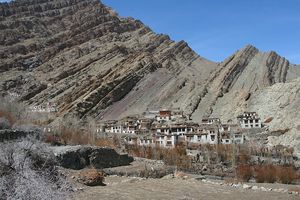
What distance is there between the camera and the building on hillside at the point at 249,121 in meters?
108

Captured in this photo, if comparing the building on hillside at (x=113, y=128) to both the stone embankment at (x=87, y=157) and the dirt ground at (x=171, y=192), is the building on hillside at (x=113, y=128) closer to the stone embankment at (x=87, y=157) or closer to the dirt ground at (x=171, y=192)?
the stone embankment at (x=87, y=157)

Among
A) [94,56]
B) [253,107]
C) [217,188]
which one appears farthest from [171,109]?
[217,188]

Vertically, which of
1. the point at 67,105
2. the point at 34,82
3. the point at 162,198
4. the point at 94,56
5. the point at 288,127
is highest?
the point at 94,56

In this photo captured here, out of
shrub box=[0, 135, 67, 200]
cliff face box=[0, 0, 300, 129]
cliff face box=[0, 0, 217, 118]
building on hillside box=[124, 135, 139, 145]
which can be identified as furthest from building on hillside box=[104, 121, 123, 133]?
shrub box=[0, 135, 67, 200]

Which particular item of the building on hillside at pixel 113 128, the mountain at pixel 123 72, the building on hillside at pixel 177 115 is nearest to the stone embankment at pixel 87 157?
the mountain at pixel 123 72

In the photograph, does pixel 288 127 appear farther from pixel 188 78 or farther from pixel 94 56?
pixel 94 56

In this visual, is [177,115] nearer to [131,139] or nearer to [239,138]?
[131,139]

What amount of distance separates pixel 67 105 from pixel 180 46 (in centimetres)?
7316

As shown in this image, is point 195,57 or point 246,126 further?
point 195,57

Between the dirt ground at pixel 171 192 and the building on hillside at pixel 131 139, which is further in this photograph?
the building on hillside at pixel 131 139

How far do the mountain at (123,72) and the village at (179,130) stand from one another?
19.7ft

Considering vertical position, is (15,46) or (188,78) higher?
(15,46)

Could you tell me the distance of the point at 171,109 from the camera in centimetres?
13225

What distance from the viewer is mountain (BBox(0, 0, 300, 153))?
126 meters
